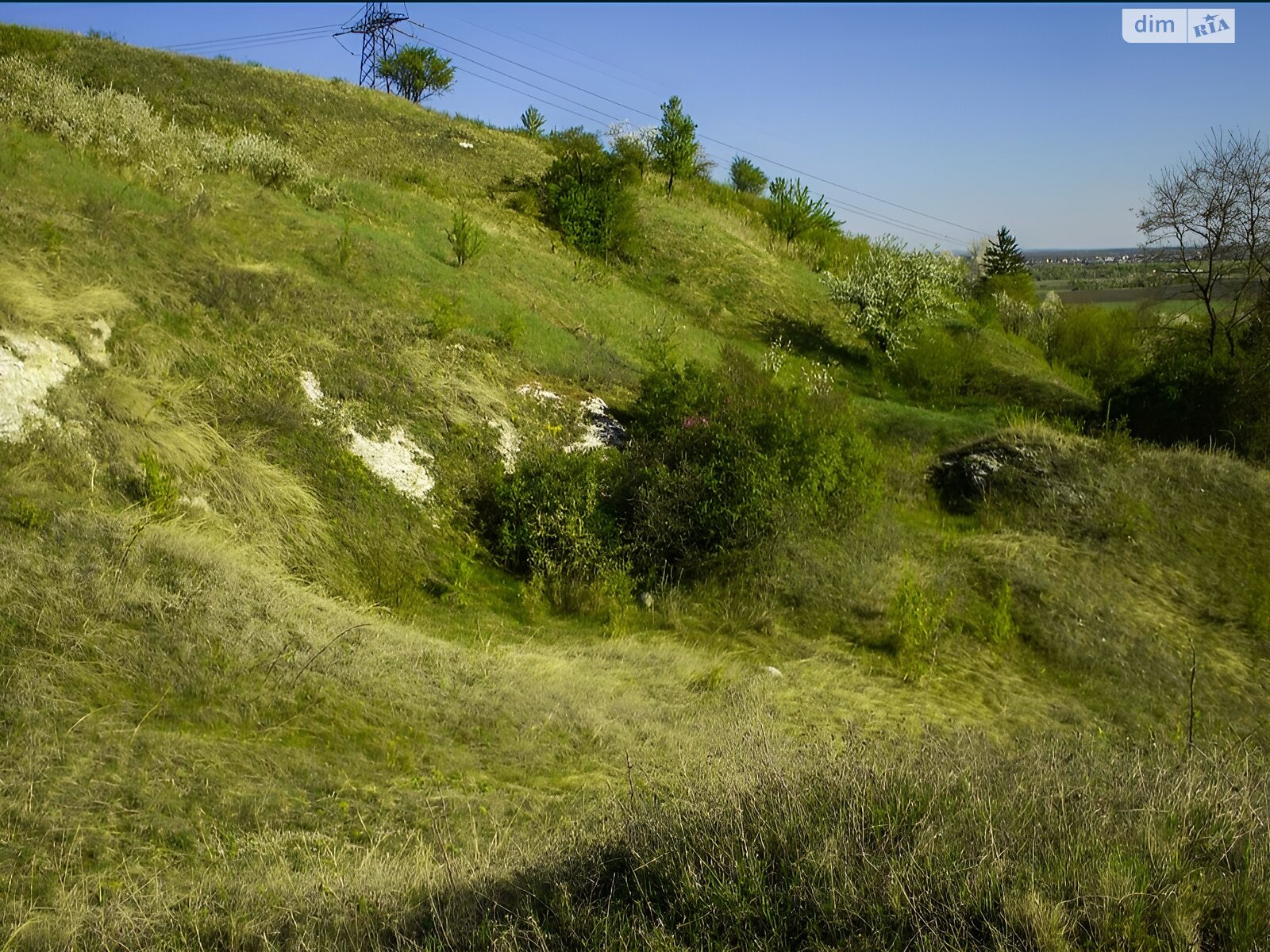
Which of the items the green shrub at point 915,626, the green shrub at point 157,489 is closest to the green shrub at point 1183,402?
the green shrub at point 915,626

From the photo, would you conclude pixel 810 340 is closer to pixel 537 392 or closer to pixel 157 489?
→ pixel 537 392

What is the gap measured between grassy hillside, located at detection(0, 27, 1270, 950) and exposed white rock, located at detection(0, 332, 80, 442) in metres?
0.04

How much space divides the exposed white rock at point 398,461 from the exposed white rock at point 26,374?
273 centimetres

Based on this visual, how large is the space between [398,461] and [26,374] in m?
3.49

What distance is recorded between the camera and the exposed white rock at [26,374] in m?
7.73

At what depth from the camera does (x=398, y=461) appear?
9.97 m

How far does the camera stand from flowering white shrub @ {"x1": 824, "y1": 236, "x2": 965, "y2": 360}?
21203 mm

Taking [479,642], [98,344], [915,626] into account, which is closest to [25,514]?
[98,344]

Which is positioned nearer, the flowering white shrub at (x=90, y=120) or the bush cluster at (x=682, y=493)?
the bush cluster at (x=682, y=493)

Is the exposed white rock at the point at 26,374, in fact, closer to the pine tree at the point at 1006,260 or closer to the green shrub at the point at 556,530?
the green shrub at the point at 556,530

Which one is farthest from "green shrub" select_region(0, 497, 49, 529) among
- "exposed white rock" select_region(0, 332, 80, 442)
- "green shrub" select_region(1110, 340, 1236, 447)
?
"green shrub" select_region(1110, 340, 1236, 447)

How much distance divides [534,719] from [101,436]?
15.7ft

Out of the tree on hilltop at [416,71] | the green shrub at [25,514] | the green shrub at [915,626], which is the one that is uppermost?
the tree on hilltop at [416,71]

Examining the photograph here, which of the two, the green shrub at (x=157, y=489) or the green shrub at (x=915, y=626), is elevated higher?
the green shrub at (x=157, y=489)
